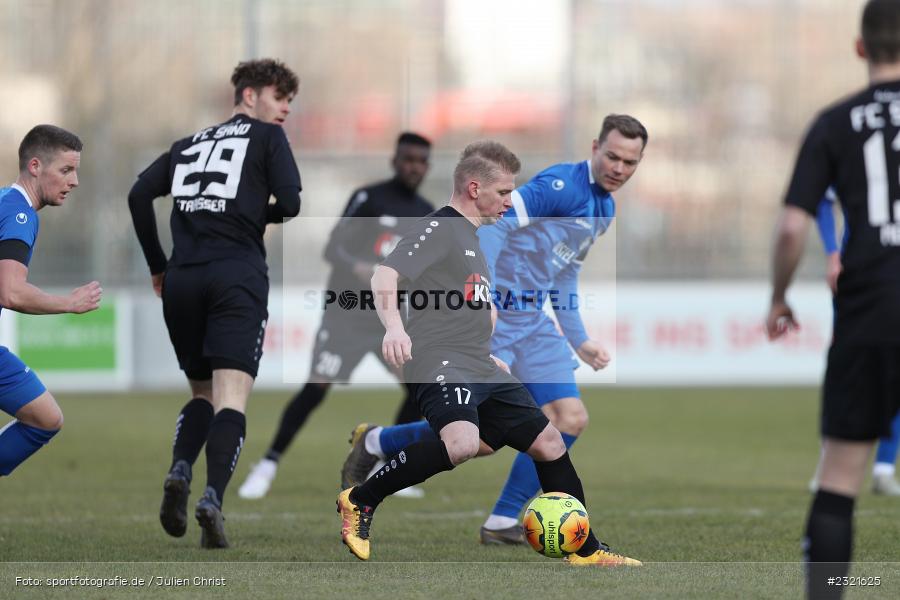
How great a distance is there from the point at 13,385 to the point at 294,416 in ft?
11.2

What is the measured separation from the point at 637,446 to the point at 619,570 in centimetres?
659

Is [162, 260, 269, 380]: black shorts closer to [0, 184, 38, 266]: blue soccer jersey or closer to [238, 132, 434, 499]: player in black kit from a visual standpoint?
[0, 184, 38, 266]: blue soccer jersey

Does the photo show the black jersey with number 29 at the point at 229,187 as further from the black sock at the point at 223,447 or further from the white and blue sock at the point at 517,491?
the white and blue sock at the point at 517,491

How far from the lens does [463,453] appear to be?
5.39 meters

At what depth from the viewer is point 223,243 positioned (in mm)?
6328

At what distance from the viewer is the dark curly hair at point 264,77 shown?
255 inches

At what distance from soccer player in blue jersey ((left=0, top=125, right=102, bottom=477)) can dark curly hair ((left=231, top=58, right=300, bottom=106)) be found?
36.0 inches

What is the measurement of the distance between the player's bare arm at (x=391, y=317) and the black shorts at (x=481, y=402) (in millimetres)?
269

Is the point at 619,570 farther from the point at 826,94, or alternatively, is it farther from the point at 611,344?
the point at 826,94

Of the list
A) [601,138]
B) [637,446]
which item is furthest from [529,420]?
[637,446]

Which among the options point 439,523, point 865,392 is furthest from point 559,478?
point 865,392

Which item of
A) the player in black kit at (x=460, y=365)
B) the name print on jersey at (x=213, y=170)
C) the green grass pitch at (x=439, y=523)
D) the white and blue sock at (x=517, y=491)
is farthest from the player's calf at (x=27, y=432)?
the white and blue sock at (x=517, y=491)

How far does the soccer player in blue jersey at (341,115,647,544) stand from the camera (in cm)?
637

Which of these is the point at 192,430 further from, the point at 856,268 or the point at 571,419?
the point at 856,268
